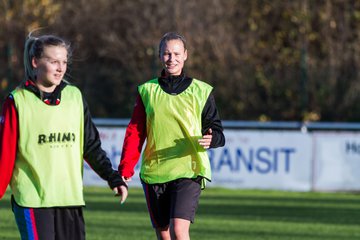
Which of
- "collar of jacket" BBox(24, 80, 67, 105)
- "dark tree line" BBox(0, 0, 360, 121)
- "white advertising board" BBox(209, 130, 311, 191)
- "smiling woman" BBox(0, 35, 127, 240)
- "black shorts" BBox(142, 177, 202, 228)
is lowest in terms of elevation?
"white advertising board" BBox(209, 130, 311, 191)

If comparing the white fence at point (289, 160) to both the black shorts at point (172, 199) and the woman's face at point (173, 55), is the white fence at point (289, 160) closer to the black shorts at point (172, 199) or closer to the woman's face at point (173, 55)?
the black shorts at point (172, 199)

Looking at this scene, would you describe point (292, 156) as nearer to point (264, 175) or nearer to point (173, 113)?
point (264, 175)

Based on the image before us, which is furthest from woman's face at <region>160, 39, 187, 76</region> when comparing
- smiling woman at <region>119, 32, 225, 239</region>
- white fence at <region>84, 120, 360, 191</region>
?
white fence at <region>84, 120, 360, 191</region>

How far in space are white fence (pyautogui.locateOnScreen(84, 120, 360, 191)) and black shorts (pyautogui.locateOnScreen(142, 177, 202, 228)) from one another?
10850 mm

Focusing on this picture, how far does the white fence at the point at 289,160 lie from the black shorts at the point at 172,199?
10.8m

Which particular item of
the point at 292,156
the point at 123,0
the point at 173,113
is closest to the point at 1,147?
the point at 173,113

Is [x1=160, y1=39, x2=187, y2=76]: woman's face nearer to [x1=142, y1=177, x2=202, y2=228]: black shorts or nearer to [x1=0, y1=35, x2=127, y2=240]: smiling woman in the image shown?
[x1=142, y1=177, x2=202, y2=228]: black shorts

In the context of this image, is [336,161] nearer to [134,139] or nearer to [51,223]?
[134,139]

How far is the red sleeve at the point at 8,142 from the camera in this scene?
6.07 metres

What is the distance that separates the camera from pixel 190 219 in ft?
25.4

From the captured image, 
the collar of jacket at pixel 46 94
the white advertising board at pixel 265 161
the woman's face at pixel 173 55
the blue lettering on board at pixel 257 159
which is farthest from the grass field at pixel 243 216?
the collar of jacket at pixel 46 94

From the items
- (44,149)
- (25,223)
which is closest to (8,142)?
(44,149)

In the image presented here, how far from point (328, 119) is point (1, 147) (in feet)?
54.9

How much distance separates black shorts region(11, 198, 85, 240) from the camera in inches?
238
